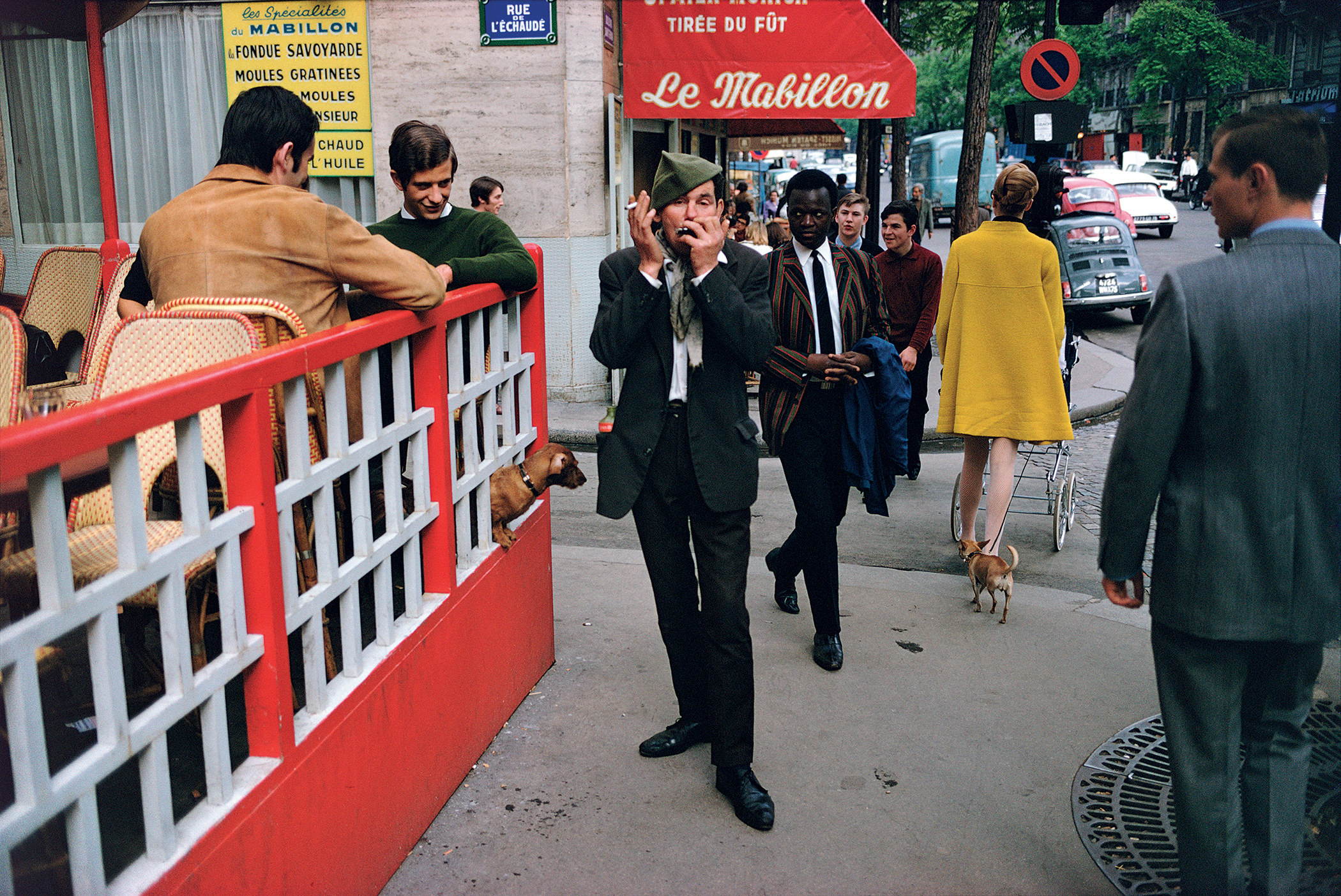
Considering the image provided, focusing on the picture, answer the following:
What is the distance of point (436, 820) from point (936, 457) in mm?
6070

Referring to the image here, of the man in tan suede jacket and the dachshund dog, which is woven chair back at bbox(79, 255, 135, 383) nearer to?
the man in tan suede jacket

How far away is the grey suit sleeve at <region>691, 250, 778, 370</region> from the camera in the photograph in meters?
3.28

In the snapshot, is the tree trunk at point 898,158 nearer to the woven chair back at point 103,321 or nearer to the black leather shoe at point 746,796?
the woven chair back at point 103,321

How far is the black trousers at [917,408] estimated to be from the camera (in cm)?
748

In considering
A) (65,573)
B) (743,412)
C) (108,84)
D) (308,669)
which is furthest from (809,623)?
(108,84)

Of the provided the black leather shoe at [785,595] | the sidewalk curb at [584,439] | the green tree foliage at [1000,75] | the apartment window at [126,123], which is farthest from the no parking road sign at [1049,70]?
the green tree foliage at [1000,75]

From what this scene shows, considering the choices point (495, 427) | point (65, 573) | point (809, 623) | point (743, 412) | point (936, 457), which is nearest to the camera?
point (65, 573)

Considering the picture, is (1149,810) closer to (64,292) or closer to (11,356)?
(11,356)

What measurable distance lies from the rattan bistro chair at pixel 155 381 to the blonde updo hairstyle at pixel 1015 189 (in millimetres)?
3682

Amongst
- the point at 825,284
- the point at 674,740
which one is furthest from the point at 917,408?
the point at 674,740

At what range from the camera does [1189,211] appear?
4347 cm

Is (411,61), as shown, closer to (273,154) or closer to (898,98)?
(898,98)

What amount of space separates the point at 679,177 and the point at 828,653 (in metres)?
2.16

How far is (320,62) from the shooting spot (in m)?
10.0
